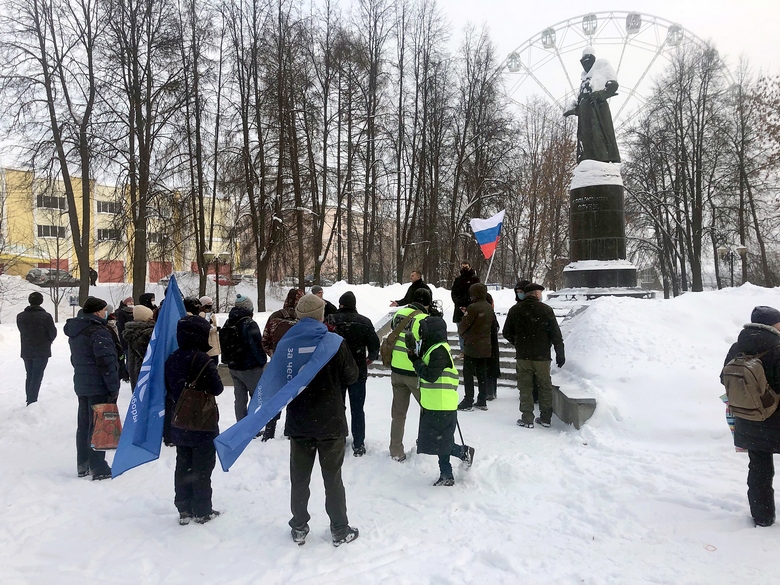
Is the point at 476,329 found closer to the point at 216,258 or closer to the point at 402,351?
the point at 402,351

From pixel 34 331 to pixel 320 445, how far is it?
6884mm

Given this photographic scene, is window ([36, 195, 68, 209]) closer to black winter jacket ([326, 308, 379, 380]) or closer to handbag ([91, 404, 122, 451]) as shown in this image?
handbag ([91, 404, 122, 451])

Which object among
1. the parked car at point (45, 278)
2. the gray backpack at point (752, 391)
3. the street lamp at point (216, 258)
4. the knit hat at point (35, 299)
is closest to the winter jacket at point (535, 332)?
the gray backpack at point (752, 391)

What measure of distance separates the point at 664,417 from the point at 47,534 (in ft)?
20.6

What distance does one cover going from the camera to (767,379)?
3.62 meters

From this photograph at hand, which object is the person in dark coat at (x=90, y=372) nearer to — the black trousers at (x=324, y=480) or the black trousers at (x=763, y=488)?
the black trousers at (x=324, y=480)

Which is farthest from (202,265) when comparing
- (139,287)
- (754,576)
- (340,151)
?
(754,576)

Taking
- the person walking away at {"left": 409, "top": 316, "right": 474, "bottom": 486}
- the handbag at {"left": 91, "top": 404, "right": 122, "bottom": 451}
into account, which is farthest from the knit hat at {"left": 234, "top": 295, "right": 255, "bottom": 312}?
the person walking away at {"left": 409, "top": 316, "right": 474, "bottom": 486}

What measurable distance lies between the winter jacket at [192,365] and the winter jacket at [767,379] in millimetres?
4075

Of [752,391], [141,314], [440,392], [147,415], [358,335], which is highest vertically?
[141,314]

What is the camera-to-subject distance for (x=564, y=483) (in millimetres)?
4672

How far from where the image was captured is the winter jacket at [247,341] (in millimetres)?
6086

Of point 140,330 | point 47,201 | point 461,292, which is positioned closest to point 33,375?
point 140,330

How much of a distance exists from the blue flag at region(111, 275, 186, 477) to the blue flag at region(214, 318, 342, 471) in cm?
116
